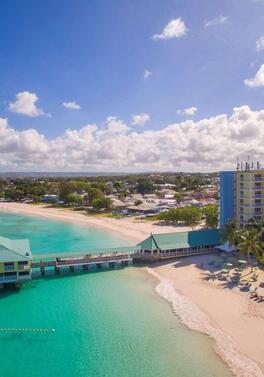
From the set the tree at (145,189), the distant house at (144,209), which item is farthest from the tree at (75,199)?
the tree at (145,189)

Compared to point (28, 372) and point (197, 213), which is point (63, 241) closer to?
point (197, 213)

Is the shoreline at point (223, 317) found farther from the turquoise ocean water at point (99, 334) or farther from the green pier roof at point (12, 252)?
the green pier roof at point (12, 252)

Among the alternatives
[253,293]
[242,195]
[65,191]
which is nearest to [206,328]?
[253,293]

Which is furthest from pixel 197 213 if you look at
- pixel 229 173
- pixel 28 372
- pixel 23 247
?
pixel 28 372

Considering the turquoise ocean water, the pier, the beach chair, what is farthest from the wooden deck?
the beach chair

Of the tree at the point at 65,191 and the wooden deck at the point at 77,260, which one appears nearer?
the wooden deck at the point at 77,260

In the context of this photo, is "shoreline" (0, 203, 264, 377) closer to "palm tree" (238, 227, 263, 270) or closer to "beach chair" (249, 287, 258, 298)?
"beach chair" (249, 287, 258, 298)

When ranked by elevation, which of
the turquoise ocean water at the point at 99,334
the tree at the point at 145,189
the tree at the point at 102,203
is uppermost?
the tree at the point at 145,189
